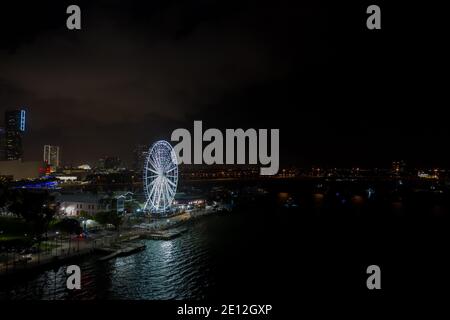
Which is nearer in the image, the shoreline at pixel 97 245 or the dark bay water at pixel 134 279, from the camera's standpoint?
the dark bay water at pixel 134 279

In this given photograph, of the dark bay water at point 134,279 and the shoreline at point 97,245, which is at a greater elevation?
the shoreline at point 97,245

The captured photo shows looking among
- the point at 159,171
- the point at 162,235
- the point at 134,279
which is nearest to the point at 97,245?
the point at 134,279

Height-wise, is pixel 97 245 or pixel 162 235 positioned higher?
pixel 97 245

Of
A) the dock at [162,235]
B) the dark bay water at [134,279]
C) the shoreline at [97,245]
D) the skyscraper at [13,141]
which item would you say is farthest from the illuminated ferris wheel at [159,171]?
the skyscraper at [13,141]

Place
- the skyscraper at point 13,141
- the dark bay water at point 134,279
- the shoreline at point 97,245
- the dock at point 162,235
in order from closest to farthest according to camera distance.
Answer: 1. the dark bay water at point 134,279
2. the shoreline at point 97,245
3. the dock at point 162,235
4. the skyscraper at point 13,141

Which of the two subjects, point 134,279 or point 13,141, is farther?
point 13,141

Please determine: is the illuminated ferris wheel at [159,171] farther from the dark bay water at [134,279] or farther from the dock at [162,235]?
the dark bay water at [134,279]

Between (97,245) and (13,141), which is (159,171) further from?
(13,141)

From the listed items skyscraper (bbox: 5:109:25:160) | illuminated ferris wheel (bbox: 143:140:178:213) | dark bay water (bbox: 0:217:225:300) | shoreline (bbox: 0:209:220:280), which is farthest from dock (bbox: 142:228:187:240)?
skyscraper (bbox: 5:109:25:160)

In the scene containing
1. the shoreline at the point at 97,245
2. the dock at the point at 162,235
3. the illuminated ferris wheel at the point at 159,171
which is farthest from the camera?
the illuminated ferris wheel at the point at 159,171
